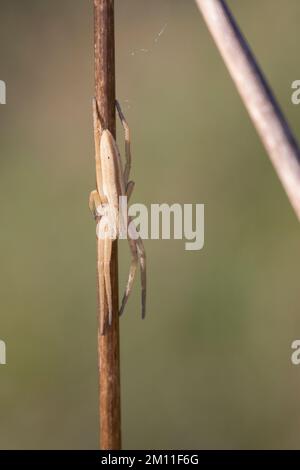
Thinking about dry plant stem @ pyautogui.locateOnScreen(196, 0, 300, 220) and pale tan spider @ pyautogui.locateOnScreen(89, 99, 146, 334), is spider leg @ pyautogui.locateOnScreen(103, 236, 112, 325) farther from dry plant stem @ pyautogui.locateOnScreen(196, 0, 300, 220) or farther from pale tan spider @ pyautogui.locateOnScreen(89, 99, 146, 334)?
dry plant stem @ pyautogui.locateOnScreen(196, 0, 300, 220)

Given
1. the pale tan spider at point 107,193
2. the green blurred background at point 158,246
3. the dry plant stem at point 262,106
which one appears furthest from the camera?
the green blurred background at point 158,246

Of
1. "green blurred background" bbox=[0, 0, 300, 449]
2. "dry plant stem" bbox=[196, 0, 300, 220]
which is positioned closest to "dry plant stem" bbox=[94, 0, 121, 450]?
"dry plant stem" bbox=[196, 0, 300, 220]

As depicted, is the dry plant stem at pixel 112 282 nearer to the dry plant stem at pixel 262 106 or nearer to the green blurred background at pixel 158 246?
the dry plant stem at pixel 262 106

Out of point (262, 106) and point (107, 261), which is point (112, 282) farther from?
point (262, 106)

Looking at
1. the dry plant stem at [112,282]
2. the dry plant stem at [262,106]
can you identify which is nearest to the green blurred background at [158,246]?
the dry plant stem at [112,282]

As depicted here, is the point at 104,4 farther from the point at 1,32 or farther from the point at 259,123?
the point at 1,32

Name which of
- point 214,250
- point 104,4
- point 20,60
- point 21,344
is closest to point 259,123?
point 104,4

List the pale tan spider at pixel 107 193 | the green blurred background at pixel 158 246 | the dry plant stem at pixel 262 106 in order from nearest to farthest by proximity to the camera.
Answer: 1. the dry plant stem at pixel 262 106
2. the pale tan spider at pixel 107 193
3. the green blurred background at pixel 158 246
